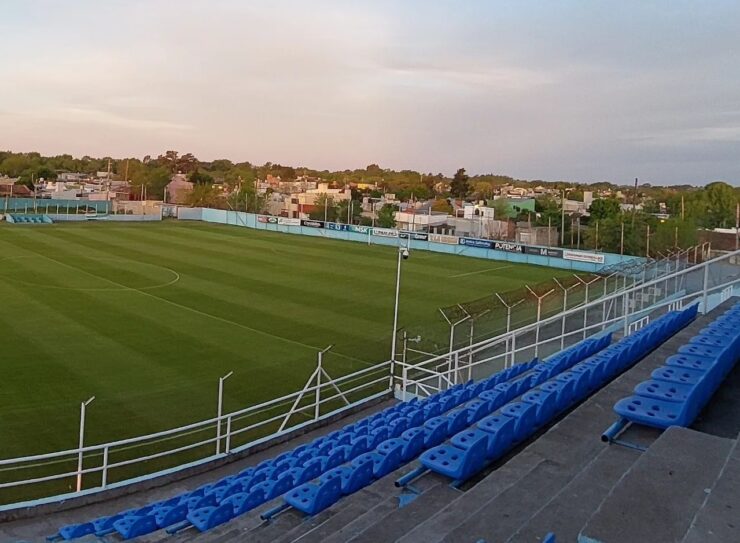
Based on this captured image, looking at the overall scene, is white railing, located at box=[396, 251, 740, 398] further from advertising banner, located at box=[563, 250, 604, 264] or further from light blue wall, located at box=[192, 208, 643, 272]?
advertising banner, located at box=[563, 250, 604, 264]

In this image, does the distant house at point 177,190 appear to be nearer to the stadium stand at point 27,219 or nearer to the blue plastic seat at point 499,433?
the stadium stand at point 27,219

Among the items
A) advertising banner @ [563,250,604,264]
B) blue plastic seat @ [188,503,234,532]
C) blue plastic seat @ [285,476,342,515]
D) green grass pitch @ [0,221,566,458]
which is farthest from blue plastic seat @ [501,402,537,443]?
advertising banner @ [563,250,604,264]

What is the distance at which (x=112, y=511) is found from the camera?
29.0 ft

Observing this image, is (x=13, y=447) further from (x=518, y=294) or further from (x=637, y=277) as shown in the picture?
(x=637, y=277)

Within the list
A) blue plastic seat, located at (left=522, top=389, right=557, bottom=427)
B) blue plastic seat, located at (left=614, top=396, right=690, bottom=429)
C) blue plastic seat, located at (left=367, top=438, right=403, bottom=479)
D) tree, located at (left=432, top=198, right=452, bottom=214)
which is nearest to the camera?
blue plastic seat, located at (left=614, top=396, right=690, bottom=429)

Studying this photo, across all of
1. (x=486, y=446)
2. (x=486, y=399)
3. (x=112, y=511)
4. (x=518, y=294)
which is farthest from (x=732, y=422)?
(x=518, y=294)

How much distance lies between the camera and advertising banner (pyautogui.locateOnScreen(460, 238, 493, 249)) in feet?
160

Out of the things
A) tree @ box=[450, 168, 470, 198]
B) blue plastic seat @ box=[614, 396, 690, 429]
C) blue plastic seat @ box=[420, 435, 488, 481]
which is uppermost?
tree @ box=[450, 168, 470, 198]

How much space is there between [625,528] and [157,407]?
11975mm

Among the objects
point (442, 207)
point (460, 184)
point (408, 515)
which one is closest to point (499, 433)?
point (408, 515)

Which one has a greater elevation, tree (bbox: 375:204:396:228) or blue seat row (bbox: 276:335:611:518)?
tree (bbox: 375:204:396:228)

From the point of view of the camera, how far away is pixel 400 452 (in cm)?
640

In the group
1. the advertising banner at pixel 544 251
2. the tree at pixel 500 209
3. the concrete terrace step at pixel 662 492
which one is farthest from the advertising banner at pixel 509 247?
the concrete terrace step at pixel 662 492

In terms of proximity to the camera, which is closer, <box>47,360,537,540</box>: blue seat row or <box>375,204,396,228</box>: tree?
<box>47,360,537,540</box>: blue seat row
